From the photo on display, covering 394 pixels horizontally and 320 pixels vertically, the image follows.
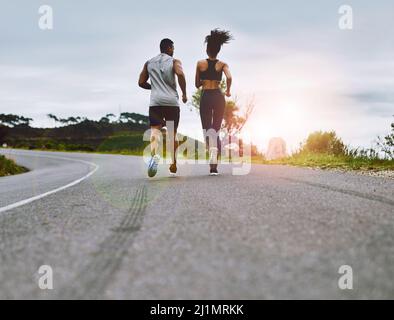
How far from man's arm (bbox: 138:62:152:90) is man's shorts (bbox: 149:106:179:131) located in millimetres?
502

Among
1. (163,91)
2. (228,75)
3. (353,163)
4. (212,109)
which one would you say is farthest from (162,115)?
(353,163)

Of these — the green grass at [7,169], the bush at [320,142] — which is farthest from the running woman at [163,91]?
the green grass at [7,169]

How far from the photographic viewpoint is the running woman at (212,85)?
7855mm

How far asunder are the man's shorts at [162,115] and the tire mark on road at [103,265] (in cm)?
441

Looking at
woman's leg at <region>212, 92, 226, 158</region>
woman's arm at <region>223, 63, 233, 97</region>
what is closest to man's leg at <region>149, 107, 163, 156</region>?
woman's leg at <region>212, 92, 226, 158</region>

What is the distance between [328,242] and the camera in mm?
2352

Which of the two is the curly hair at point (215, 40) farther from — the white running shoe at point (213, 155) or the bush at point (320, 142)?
the bush at point (320, 142)

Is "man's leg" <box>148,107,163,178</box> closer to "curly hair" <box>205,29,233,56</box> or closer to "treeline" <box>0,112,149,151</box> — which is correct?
"curly hair" <box>205,29,233,56</box>

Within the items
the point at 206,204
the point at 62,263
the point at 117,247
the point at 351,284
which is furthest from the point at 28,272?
the point at 206,204

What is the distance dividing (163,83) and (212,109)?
1.07 m

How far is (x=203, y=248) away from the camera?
2230 mm

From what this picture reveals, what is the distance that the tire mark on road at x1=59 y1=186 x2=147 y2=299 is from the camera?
1.70m

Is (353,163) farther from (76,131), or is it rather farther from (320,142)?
(76,131)
